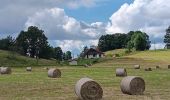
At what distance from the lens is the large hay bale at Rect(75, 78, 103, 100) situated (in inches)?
942

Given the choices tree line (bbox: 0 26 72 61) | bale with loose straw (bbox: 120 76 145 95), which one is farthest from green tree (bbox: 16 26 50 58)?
bale with loose straw (bbox: 120 76 145 95)

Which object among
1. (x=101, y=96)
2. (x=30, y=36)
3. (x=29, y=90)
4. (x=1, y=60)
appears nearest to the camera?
(x=101, y=96)

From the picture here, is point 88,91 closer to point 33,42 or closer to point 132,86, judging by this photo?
point 132,86

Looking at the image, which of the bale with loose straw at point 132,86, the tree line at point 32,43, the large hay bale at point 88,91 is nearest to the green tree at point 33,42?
the tree line at point 32,43

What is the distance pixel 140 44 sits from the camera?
593 ft

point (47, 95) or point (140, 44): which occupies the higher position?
point (140, 44)

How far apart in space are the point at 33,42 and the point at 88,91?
6219 inches

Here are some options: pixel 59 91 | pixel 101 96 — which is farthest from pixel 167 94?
pixel 59 91

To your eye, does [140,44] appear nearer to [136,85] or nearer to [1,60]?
[1,60]

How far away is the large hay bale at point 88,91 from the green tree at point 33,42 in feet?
505

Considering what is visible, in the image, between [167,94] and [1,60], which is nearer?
[167,94]

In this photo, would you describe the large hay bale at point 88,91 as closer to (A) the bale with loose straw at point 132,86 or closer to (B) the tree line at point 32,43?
(A) the bale with loose straw at point 132,86

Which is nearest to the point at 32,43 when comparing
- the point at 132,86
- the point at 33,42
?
the point at 33,42

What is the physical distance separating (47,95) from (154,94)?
5971mm
